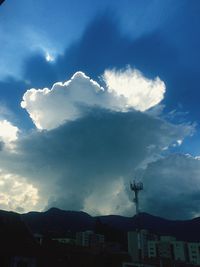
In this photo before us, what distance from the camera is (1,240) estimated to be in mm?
26516

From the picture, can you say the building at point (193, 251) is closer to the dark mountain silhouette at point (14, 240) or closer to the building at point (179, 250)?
the building at point (179, 250)

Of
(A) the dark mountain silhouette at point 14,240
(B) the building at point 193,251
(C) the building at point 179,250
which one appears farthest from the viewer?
(B) the building at point 193,251

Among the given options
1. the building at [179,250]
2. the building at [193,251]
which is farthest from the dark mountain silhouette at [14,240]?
the building at [193,251]

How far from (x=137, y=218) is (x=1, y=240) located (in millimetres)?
18618

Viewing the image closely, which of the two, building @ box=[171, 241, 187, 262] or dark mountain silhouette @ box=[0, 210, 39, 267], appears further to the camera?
building @ box=[171, 241, 187, 262]

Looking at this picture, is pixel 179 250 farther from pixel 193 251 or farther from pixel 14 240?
pixel 14 240

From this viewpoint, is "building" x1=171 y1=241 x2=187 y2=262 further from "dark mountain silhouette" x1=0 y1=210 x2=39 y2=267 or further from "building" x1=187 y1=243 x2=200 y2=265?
"dark mountain silhouette" x1=0 y1=210 x2=39 y2=267

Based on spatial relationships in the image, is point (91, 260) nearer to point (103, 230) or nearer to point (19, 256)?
point (19, 256)

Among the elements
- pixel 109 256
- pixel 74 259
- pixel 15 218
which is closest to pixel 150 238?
pixel 109 256

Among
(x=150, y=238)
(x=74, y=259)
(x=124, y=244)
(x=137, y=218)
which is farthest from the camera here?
(x=150, y=238)

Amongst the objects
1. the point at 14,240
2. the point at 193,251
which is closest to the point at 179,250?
the point at 193,251

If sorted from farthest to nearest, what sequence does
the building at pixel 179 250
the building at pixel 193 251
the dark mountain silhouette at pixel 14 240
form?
the building at pixel 193 251, the building at pixel 179 250, the dark mountain silhouette at pixel 14 240

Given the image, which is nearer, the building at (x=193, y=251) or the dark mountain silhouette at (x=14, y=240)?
the dark mountain silhouette at (x=14, y=240)

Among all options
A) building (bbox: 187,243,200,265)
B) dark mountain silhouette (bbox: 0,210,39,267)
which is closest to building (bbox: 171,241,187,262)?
building (bbox: 187,243,200,265)
